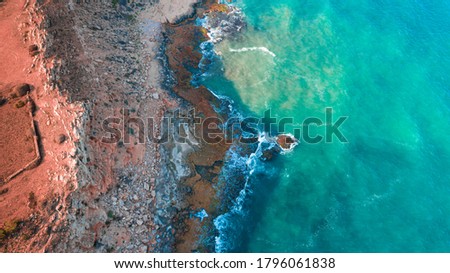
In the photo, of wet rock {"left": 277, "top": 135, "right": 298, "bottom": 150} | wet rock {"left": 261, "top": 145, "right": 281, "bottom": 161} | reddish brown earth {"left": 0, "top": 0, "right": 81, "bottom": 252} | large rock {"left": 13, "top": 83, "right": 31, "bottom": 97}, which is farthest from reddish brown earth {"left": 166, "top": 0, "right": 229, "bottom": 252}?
large rock {"left": 13, "top": 83, "right": 31, "bottom": 97}

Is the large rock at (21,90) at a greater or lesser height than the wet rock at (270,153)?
greater

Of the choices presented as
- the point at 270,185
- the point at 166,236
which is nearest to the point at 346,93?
the point at 270,185

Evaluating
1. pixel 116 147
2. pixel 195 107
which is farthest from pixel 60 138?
pixel 195 107

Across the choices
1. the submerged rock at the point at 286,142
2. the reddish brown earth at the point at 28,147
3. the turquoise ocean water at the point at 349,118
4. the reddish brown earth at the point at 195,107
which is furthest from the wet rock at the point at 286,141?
the reddish brown earth at the point at 28,147

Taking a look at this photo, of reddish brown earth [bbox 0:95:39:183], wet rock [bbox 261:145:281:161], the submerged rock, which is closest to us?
reddish brown earth [bbox 0:95:39:183]

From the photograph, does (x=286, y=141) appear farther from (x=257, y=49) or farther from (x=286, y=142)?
(x=257, y=49)

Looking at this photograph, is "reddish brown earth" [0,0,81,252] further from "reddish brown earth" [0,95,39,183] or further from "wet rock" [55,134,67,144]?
"wet rock" [55,134,67,144]

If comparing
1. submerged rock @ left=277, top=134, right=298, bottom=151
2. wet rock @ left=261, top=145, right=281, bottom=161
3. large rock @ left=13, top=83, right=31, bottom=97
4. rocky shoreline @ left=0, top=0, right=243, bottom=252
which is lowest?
wet rock @ left=261, top=145, right=281, bottom=161

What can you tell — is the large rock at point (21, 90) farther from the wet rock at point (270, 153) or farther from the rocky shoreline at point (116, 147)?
the wet rock at point (270, 153)

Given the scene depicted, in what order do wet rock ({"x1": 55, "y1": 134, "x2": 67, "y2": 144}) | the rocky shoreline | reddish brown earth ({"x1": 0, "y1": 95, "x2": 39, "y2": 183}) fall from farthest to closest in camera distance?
wet rock ({"x1": 55, "y1": 134, "x2": 67, "y2": 144}), reddish brown earth ({"x1": 0, "y1": 95, "x2": 39, "y2": 183}), the rocky shoreline
